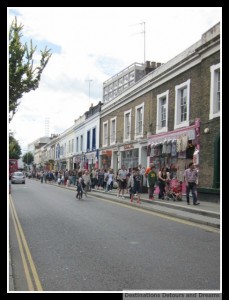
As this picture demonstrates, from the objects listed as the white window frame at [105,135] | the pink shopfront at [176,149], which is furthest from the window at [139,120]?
the white window frame at [105,135]

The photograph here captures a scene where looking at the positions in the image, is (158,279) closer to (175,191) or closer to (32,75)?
(32,75)

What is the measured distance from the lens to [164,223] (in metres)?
12.2

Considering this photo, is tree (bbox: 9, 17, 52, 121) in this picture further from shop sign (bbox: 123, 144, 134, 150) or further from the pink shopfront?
shop sign (bbox: 123, 144, 134, 150)

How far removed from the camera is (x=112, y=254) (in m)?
7.96

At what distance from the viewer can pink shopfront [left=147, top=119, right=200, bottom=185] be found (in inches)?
772

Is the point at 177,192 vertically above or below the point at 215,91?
below

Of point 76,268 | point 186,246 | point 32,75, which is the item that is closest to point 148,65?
point 32,75

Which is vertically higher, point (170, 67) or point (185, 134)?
point (170, 67)

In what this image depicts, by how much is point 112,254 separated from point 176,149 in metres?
14.0

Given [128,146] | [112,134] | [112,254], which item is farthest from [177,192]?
[112,134]

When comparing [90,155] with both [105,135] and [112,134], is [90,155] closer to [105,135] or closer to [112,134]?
[105,135]

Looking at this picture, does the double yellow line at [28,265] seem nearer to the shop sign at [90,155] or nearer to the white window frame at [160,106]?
the white window frame at [160,106]

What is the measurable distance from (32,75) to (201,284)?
8350mm
